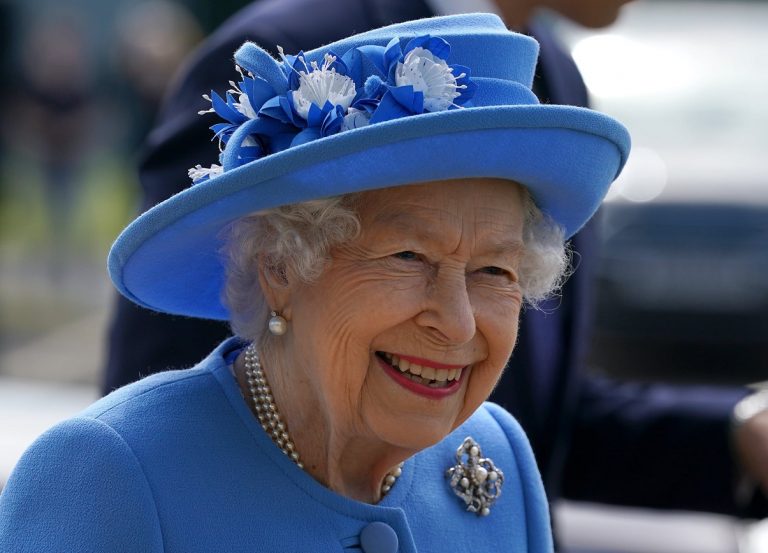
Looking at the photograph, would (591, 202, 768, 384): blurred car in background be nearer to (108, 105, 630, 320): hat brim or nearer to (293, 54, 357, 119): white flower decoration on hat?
(108, 105, 630, 320): hat brim

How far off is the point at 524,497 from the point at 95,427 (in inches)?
33.3

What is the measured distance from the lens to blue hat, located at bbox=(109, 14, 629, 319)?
2.00m

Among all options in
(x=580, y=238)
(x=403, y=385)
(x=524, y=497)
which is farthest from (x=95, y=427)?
(x=580, y=238)

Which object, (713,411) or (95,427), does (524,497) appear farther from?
(713,411)

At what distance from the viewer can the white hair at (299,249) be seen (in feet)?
7.00

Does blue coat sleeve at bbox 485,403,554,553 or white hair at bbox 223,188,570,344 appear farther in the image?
blue coat sleeve at bbox 485,403,554,553

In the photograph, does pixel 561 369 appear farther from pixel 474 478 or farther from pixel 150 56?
pixel 150 56

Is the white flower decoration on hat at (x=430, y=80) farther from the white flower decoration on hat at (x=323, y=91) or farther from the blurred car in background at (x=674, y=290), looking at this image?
the blurred car in background at (x=674, y=290)

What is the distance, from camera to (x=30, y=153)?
41.2 feet

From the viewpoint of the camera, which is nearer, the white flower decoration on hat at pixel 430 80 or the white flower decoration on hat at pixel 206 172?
the white flower decoration on hat at pixel 430 80

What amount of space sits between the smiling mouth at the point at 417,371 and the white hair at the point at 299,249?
0.18 meters

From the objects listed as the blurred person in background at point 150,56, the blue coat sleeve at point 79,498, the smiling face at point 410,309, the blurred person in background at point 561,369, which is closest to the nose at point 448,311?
the smiling face at point 410,309

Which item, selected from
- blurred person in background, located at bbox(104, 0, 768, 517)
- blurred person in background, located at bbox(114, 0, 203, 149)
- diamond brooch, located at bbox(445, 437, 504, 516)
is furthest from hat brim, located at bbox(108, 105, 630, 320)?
blurred person in background, located at bbox(114, 0, 203, 149)

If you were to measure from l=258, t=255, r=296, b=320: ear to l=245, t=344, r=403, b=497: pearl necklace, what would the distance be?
0.43 ft
